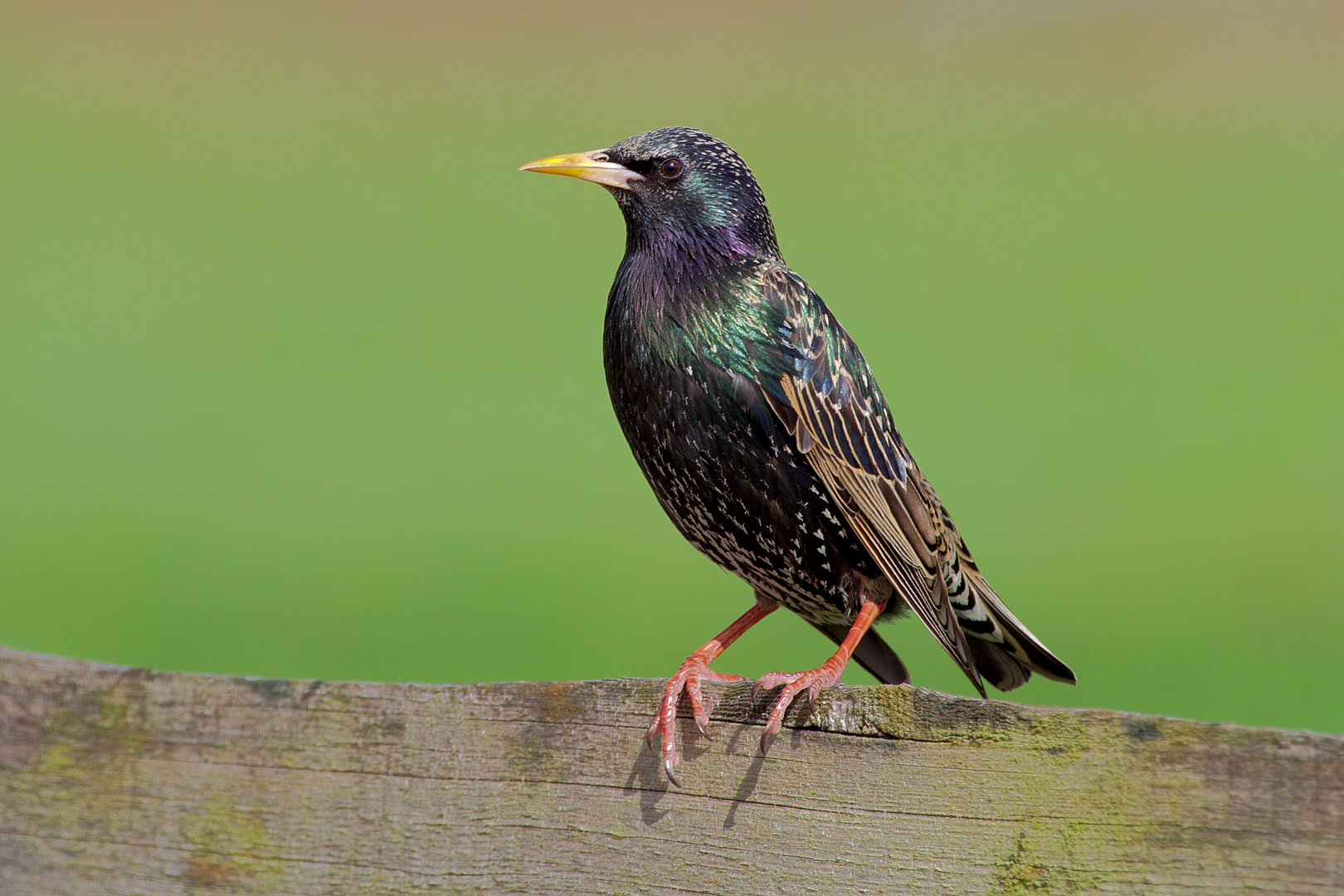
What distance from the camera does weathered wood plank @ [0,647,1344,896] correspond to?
133 centimetres

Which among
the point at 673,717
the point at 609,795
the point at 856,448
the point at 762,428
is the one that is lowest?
the point at 609,795

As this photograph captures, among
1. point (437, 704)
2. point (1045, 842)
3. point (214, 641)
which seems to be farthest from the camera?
point (214, 641)

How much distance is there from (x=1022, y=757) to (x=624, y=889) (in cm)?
66

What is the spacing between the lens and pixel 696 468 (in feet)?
8.41

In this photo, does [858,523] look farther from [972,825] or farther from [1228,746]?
[1228,746]

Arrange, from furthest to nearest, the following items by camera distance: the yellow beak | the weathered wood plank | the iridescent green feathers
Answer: the yellow beak, the iridescent green feathers, the weathered wood plank

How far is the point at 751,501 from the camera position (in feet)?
8.52

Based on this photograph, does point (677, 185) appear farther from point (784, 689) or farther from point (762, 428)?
point (784, 689)

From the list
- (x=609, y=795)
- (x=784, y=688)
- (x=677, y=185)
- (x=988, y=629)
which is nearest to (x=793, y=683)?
(x=784, y=688)

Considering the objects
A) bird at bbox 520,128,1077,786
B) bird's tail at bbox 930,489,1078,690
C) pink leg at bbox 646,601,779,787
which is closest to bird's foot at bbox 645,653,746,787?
pink leg at bbox 646,601,779,787

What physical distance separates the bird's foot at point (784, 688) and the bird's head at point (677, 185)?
43.2 inches

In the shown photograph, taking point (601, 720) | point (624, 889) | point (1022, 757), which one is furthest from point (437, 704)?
point (1022, 757)

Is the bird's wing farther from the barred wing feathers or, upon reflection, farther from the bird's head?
the bird's head

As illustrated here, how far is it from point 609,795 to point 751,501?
91 cm
